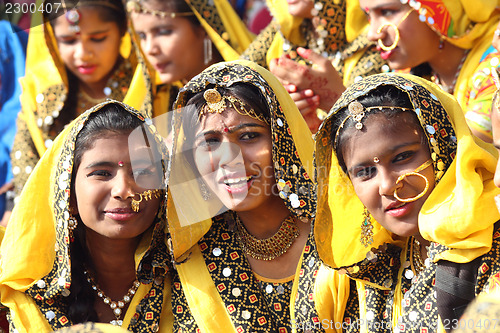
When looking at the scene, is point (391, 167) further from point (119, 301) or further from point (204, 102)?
point (119, 301)

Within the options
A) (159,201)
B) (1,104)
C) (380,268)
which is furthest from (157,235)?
(1,104)

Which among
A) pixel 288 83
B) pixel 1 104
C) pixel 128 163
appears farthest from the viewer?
pixel 1 104

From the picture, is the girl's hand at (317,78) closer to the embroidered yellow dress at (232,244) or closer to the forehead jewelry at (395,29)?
the forehead jewelry at (395,29)

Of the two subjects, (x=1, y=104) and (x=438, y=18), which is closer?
(x=438, y=18)

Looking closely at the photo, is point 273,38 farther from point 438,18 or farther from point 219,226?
point 219,226

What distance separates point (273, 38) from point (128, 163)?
191 centimetres

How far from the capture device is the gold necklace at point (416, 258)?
2971 millimetres

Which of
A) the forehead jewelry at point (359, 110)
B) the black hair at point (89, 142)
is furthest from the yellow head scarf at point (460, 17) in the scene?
the black hair at point (89, 142)

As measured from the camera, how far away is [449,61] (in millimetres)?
4301

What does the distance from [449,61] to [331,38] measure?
77cm

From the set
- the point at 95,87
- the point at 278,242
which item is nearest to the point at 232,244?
the point at 278,242

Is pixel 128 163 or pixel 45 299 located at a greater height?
pixel 128 163

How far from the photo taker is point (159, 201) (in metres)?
3.41

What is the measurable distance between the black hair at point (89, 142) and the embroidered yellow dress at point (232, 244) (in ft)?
0.76
